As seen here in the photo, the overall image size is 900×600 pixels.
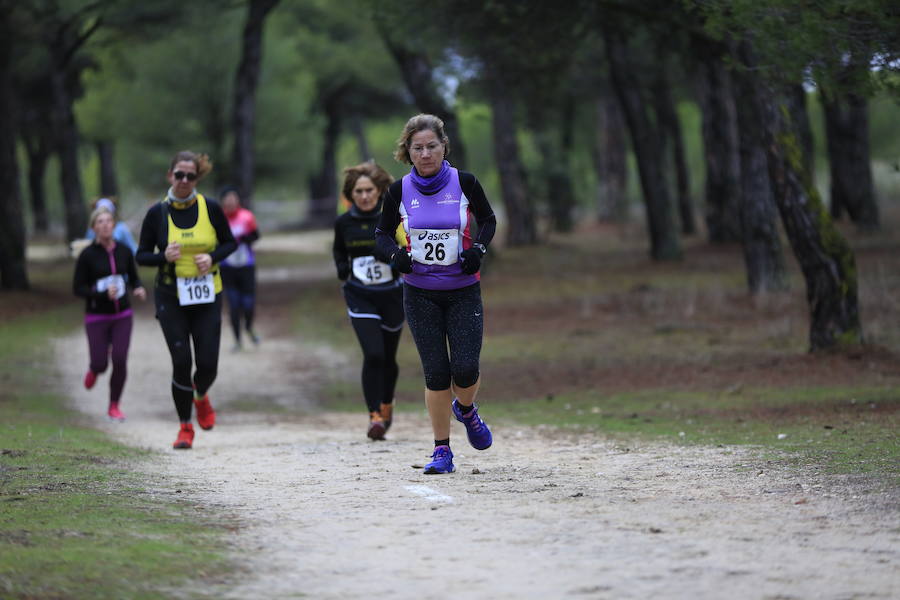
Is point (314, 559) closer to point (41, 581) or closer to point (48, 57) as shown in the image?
point (41, 581)

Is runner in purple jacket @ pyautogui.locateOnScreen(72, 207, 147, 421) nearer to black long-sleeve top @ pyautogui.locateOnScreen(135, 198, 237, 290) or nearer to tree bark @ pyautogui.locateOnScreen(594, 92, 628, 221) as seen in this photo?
black long-sleeve top @ pyautogui.locateOnScreen(135, 198, 237, 290)

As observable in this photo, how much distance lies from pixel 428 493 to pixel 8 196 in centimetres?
2100

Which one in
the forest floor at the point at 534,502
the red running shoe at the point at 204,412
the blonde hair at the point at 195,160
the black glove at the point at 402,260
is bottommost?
the forest floor at the point at 534,502

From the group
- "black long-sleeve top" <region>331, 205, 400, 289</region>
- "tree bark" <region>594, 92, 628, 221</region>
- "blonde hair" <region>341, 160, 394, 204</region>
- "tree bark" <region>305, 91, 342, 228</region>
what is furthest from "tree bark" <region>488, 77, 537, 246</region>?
"tree bark" <region>305, 91, 342, 228</region>

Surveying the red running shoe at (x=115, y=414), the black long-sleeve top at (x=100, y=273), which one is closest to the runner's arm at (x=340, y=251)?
the black long-sleeve top at (x=100, y=273)

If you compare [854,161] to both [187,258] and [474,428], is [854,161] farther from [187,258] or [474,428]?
[474,428]

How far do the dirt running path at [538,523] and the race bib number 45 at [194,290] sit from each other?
122cm

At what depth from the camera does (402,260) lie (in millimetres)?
8227

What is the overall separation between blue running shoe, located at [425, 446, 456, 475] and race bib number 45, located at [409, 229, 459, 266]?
1.24 metres

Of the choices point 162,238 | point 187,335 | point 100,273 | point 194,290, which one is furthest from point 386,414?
point 100,273

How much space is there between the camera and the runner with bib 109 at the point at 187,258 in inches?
412

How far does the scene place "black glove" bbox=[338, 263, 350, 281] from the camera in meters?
11.1

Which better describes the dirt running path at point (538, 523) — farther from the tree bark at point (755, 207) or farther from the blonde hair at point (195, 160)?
the tree bark at point (755, 207)

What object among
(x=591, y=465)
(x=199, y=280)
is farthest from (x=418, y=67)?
(x=591, y=465)
